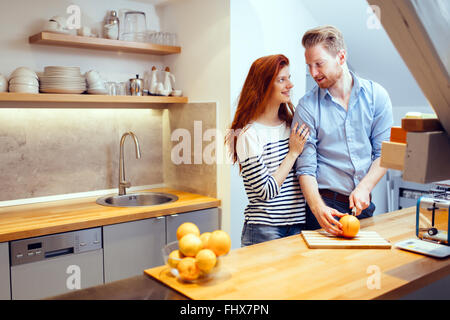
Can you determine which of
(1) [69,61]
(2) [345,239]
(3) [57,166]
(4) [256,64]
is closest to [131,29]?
(1) [69,61]

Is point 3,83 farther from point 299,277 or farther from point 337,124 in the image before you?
point 299,277

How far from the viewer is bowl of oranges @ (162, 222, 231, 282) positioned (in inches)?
50.6

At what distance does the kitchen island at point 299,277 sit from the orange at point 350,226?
0.10 meters

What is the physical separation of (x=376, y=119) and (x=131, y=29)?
6.59 feet

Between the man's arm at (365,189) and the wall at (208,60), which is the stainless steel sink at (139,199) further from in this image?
the man's arm at (365,189)

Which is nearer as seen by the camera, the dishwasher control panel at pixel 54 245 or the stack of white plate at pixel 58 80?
the dishwasher control panel at pixel 54 245

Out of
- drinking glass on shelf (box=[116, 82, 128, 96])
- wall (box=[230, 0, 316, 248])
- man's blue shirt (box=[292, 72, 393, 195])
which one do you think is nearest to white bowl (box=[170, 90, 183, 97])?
drinking glass on shelf (box=[116, 82, 128, 96])

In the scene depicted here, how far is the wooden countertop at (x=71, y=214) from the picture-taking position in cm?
241

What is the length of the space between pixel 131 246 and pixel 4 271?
0.74 meters

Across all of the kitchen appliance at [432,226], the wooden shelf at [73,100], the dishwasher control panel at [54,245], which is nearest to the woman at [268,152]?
the kitchen appliance at [432,226]

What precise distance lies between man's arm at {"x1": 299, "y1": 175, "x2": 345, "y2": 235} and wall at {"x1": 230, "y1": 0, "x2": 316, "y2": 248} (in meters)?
1.03

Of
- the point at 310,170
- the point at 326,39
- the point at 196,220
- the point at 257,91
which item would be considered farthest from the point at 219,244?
the point at 196,220

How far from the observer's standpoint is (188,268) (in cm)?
130

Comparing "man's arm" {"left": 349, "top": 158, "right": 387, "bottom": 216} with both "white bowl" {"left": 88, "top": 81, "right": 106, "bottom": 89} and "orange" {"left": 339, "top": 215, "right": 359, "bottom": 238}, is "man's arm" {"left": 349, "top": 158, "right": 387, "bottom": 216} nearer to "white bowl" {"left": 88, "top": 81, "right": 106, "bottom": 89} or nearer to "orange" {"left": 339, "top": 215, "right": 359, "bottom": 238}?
"orange" {"left": 339, "top": 215, "right": 359, "bottom": 238}
